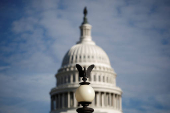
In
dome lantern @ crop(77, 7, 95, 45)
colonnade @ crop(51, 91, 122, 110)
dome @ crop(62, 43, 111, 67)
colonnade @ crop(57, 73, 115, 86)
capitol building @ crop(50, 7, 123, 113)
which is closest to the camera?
colonnade @ crop(51, 91, 122, 110)

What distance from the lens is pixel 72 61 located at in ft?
412

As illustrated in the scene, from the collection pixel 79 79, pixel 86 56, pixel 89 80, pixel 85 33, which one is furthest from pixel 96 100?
pixel 85 33

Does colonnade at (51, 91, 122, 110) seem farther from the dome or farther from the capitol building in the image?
the dome

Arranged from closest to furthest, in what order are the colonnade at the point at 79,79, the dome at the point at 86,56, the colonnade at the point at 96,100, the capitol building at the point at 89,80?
the colonnade at the point at 96,100
the capitol building at the point at 89,80
the colonnade at the point at 79,79
the dome at the point at 86,56

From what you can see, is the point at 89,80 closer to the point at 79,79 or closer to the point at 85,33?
the point at 79,79

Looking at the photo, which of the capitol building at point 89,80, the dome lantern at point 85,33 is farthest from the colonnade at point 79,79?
the dome lantern at point 85,33

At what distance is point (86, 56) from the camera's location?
124500 millimetres

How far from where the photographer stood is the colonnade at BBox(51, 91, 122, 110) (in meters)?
116

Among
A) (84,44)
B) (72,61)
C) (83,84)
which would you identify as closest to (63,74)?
(72,61)

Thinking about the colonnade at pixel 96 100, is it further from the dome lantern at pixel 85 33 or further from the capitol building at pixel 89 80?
the dome lantern at pixel 85 33

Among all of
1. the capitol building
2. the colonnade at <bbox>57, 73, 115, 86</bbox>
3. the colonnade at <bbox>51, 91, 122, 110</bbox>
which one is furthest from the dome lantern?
the colonnade at <bbox>51, 91, 122, 110</bbox>

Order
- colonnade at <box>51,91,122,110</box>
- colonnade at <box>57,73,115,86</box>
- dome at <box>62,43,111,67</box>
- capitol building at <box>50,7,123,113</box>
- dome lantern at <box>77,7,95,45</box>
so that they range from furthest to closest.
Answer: dome lantern at <box>77,7,95,45</box>, dome at <box>62,43,111,67</box>, colonnade at <box>57,73,115,86</box>, capitol building at <box>50,7,123,113</box>, colonnade at <box>51,91,122,110</box>

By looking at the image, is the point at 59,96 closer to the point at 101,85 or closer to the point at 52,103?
the point at 52,103

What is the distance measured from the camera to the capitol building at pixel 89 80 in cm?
11719
